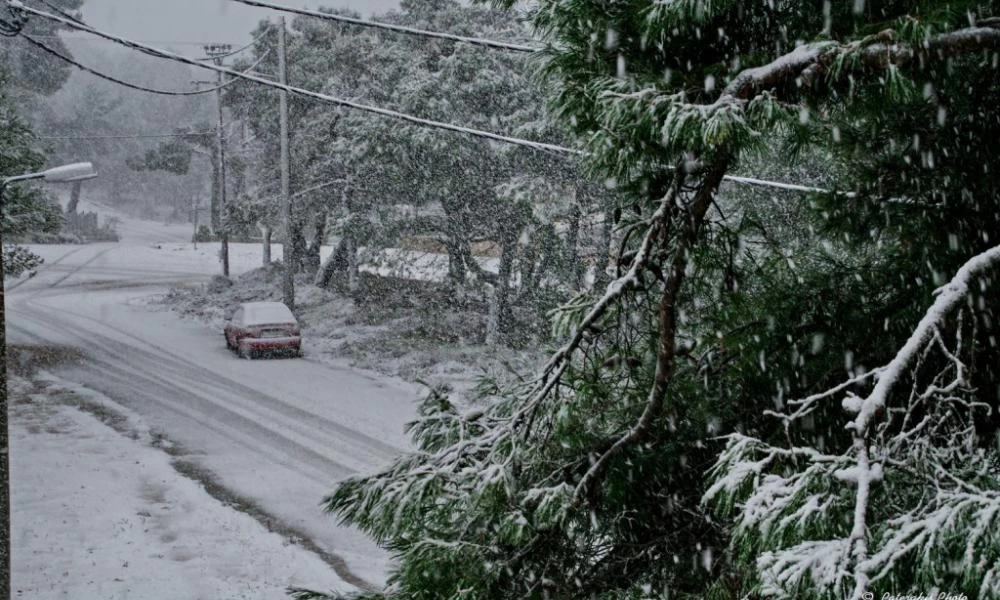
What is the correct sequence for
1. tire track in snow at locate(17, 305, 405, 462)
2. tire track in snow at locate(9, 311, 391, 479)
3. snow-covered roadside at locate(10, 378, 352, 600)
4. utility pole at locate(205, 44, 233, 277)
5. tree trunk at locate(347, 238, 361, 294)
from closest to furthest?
snow-covered roadside at locate(10, 378, 352, 600) < tire track in snow at locate(9, 311, 391, 479) < tire track in snow at locate(17, 305, 405, 462) < tree trunk at locate(347, 238, 361, 294) < utility pole at locate(205, 44, 233, 277)

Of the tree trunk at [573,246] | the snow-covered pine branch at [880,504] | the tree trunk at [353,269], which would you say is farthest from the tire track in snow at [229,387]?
the snow-covered pine branch at [880,504]

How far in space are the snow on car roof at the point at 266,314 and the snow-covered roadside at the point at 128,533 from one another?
7382 millimetres

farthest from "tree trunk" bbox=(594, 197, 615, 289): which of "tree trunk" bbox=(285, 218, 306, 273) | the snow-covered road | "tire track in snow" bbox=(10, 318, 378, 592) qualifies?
"tree trunk" bbox=(285, 218, 306, 273)

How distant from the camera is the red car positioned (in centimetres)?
2284

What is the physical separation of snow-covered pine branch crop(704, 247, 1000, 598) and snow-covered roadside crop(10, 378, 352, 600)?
27.1 ft

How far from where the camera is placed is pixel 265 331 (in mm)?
22984

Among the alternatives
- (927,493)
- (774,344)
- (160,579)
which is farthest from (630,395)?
(160,579)

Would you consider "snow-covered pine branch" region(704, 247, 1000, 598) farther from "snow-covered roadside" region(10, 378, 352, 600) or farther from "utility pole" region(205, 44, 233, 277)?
"utility pole" region(205, 44, 233, 277)

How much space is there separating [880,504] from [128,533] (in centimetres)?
1118

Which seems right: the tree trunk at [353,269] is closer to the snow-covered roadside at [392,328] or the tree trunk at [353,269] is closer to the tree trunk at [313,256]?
the snow-covered roadside at [392,328]

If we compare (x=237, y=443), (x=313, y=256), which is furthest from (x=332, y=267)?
(x=237, y=443)

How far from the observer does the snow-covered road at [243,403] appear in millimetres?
12664

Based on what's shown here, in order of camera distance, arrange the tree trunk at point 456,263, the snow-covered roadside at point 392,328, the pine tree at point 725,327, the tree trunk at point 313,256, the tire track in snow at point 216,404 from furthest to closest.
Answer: the tree trunk at point 313,256
the tree trunk at point 456,263
the snow-covered roadside at point 392,328
the tire track in snow at point 216,404
the pine tree at point 725,327

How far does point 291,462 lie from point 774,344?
11778 mm
